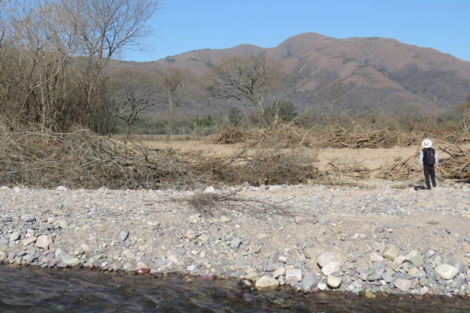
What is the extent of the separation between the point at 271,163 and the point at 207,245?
169 inches

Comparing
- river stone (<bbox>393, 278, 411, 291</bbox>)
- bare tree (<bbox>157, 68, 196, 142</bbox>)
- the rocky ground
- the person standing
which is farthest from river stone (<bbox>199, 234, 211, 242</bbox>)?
bare tree (<bbox>157, 68, 196, 142</bbox>)

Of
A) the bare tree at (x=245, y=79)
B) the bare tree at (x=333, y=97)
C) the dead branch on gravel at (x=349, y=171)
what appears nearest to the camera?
the dead branch on gravel at (x=349, y=171)

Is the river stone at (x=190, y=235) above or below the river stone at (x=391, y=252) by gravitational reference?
above

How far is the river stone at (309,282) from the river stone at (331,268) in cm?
13

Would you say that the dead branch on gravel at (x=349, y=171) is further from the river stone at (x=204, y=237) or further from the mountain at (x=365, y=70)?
the mountain at (x=365, y=70)

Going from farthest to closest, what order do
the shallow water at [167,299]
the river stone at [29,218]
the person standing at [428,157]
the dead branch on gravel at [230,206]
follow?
the person standing at [428,157]
the dead branch on gravel at [230,206]
the river stone at [29,218]
the shallow water at [167,299]

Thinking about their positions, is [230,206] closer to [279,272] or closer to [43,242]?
[279,272]

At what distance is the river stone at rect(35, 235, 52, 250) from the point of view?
18.4 ft

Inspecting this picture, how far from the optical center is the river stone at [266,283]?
481 cm

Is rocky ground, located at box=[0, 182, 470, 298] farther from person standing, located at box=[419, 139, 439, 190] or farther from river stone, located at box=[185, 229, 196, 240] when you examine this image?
person standing, located at box=[419, 139, 439, 190]

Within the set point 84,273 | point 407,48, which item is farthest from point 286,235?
point 407,48

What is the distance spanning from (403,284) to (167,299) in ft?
7.43

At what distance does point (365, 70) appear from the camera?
268 feet

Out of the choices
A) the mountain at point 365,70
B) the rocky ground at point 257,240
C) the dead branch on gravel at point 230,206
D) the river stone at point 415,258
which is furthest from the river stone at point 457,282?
the mountain at point 365,70
